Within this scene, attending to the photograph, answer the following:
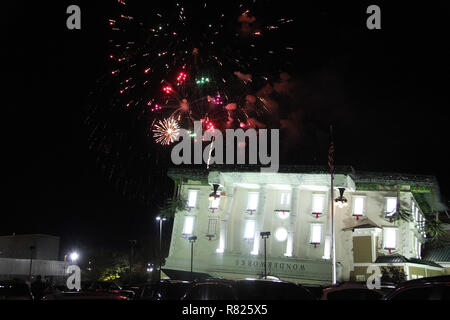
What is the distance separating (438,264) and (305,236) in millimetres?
10283

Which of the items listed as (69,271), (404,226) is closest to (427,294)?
(404,226)

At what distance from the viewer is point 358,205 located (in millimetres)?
36500

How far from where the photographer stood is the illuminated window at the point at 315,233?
119 ft

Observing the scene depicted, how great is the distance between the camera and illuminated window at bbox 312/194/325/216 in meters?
37.2

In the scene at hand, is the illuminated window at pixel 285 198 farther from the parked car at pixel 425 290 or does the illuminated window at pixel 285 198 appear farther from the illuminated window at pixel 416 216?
the parked car at pixel 425 290

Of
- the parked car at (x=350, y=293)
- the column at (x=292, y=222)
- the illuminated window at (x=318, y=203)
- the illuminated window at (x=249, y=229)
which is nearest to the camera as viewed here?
the parked car at (x=350, y=293)

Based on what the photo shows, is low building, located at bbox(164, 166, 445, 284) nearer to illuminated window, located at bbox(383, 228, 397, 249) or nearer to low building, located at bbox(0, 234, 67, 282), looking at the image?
illuminated window, located at bbox(383, 228, 397, 249)

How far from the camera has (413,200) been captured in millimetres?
36844

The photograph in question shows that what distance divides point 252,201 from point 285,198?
2.79 metres

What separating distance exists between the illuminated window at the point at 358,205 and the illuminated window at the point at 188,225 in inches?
521

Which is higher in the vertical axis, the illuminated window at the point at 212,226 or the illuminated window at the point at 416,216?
the illuminated window at the point at 416,216

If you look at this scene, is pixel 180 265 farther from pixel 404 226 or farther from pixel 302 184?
pixel 404 226

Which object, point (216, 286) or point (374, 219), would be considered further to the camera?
point (374, 219)

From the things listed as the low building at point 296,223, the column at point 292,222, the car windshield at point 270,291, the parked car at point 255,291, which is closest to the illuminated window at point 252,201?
the low building at point 296,223
